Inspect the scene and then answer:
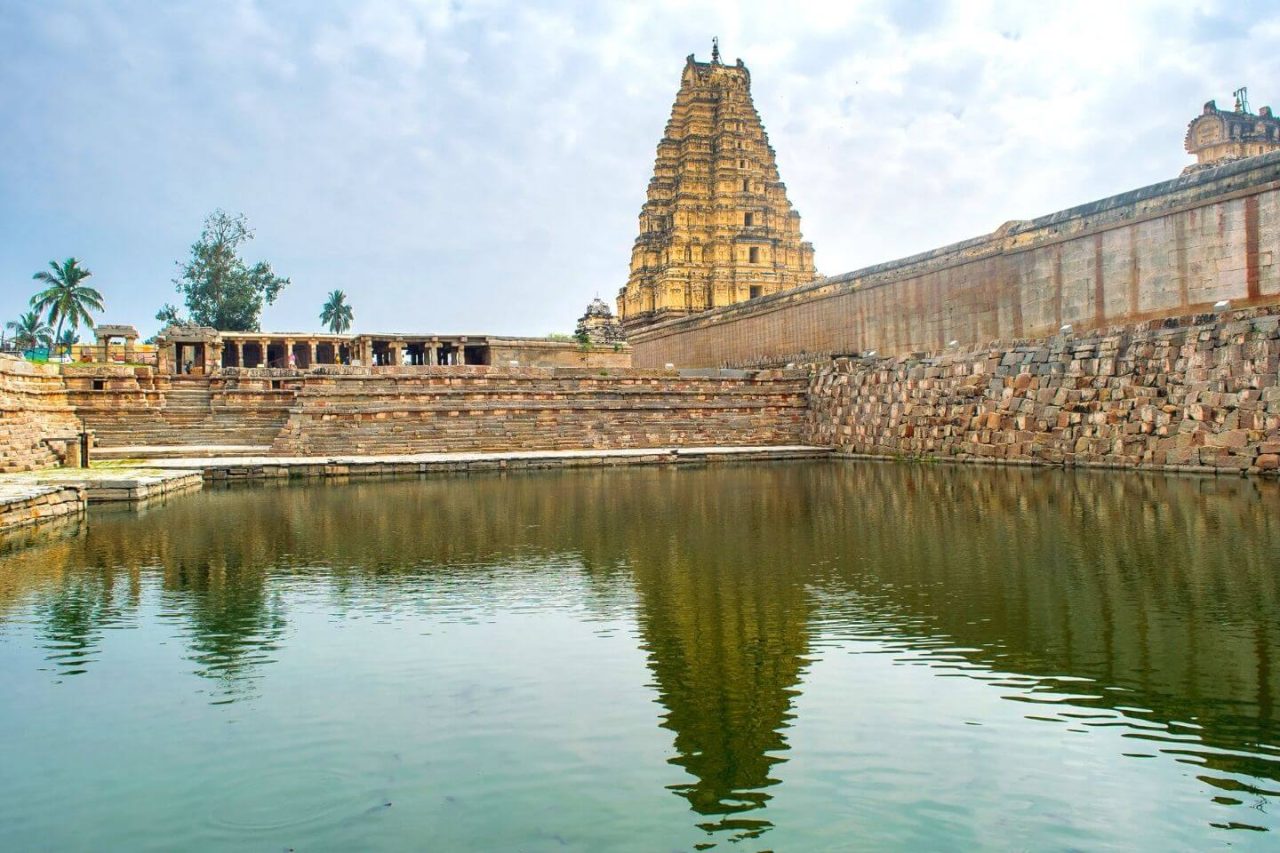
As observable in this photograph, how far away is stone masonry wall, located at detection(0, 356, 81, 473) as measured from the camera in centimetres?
2178

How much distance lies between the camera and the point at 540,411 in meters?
28.3

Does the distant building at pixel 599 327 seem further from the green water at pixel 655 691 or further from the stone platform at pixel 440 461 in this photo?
the green water at pixel 655 691

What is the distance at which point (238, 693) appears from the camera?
6.03 meters

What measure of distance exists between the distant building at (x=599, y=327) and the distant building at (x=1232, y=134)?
75.3ft

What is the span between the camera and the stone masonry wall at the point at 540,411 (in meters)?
26.9

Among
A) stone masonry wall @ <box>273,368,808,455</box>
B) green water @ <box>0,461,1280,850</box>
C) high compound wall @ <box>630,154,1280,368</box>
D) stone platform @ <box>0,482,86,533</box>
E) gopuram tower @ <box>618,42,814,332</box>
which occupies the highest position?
gopuram tower @ <box>618,42,814,332</box>

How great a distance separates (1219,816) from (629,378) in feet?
86.1

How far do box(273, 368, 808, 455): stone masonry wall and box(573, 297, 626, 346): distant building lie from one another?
1207 centimetres

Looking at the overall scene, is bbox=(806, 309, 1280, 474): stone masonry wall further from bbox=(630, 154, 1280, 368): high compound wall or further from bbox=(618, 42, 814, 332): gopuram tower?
bbox=(618, 42, 814, 332): gopuram tower

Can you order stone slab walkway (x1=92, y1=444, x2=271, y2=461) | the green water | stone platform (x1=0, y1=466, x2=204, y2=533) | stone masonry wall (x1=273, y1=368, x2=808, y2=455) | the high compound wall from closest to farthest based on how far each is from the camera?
1. the green water
2. stone platform (x1=0, y1=466, x2=204, y2=533)
3. the high compound wall
4. stone slab walkway (x1=92, y1=444, x2=271, y2=461)
5. stone masonry wall (x1=273, y1=368, x2=808, y2=455)

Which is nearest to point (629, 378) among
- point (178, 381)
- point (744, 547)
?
point (178, 381)

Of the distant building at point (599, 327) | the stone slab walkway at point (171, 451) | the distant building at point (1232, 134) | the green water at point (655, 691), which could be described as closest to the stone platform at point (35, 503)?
the green water at point (655, 691)

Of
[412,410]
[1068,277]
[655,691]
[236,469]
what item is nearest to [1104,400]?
[1068,277]

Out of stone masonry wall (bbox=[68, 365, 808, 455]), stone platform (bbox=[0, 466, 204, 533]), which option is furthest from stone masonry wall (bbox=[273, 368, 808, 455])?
stone platform (bbox=[0, 466, 204, 533])
